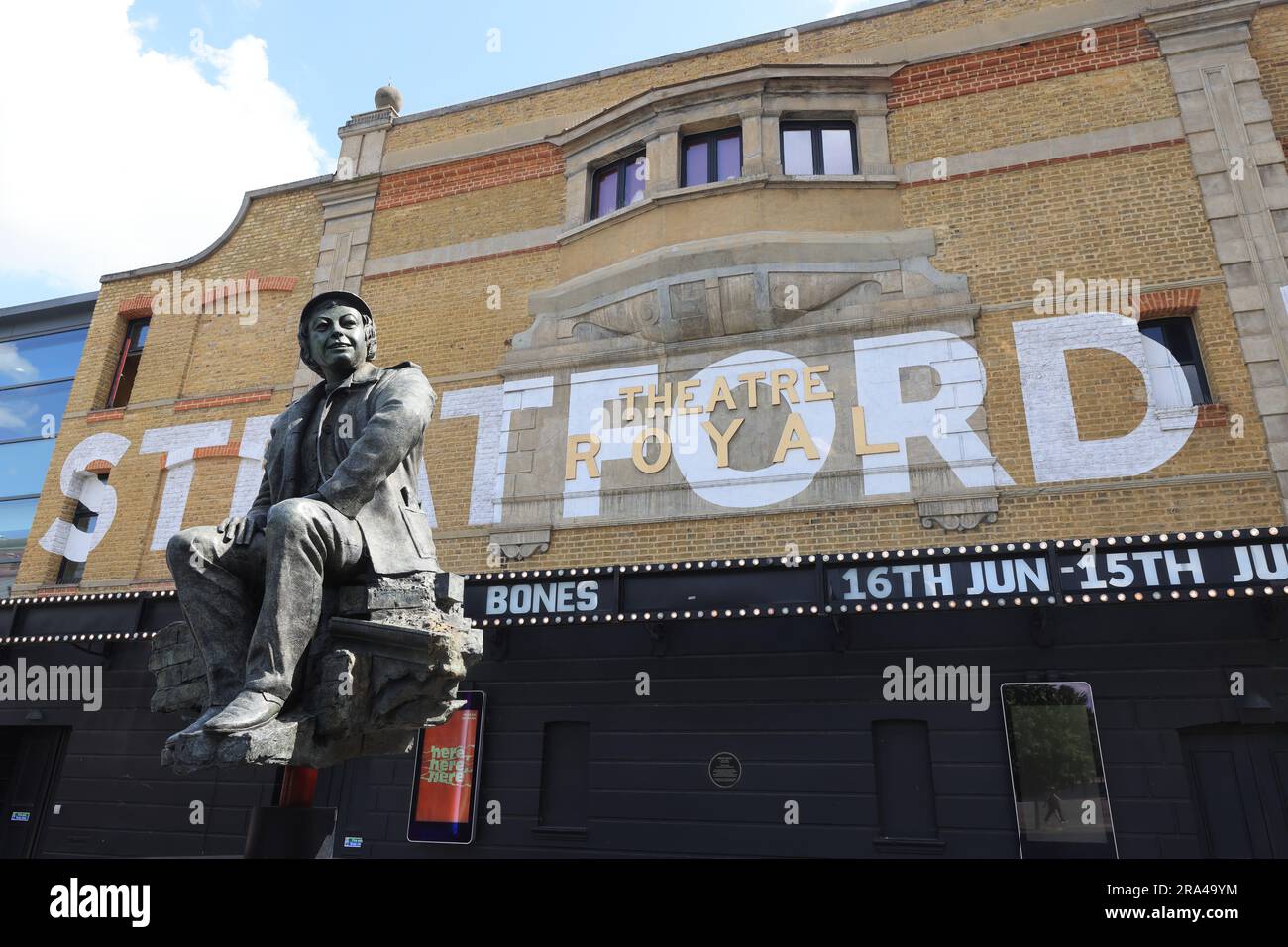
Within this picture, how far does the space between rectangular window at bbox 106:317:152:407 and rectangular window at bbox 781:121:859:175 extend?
12587 millimetres

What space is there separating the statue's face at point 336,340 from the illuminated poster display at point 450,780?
22.2 feet

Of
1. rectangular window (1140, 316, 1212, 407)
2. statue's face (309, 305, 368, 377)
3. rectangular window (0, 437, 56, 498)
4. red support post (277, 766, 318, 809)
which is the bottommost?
red support post (277, 766, 318, 809)

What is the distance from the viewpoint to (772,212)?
37.3 ft

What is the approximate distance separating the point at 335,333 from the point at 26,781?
12.0 meters

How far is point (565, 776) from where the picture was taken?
32.4 ft

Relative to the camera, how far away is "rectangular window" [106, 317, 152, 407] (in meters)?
15.1

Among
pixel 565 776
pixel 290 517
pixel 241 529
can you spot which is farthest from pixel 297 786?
pixel 565 776

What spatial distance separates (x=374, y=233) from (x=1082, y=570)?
12472 millimetres

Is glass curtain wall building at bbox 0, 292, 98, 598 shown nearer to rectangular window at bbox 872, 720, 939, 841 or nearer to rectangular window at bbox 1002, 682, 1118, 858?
rectangular window at bbox 872, 720, 939, 841

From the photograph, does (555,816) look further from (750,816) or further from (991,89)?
(991,89)

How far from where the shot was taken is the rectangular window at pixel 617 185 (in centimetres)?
1285

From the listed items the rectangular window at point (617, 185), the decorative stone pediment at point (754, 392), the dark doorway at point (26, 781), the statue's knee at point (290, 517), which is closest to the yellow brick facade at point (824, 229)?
the decorative stone pediment at point (754, 392)

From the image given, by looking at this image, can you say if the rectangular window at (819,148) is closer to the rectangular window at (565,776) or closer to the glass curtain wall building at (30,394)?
the rectangular window at (565,776)

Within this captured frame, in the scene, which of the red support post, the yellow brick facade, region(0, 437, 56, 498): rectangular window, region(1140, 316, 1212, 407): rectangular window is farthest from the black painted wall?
region(0, 437, 56, 498): rectangular window
